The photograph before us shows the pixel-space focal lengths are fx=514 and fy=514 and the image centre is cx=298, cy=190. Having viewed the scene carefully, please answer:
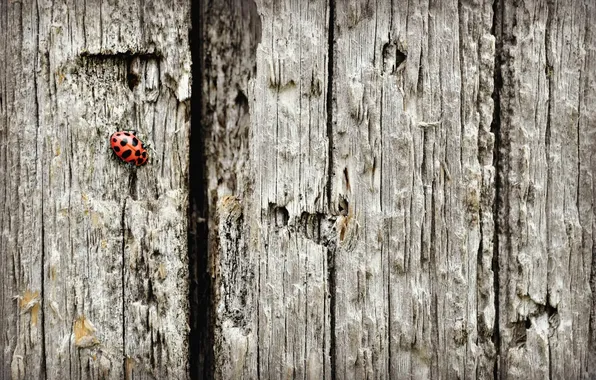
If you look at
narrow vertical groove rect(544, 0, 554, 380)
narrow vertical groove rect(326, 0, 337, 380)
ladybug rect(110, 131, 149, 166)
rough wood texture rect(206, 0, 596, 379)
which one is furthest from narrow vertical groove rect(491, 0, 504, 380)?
ladybug rect(110, 131, 149, 166)

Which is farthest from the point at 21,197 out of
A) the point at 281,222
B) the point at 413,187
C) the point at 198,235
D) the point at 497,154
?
the point at 497,154

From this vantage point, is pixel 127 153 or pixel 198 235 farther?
pixel 198 235

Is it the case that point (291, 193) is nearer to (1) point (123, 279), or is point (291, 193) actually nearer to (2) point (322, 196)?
(2) point (322, 196)

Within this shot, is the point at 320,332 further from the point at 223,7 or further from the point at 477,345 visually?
the point at 223,7

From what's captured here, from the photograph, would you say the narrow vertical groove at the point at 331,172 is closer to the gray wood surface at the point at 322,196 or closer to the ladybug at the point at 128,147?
the gray wood surface at the point at 322,196

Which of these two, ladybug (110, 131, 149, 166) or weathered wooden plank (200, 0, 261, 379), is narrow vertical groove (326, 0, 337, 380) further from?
ladybug (110, 131, 149, 166)

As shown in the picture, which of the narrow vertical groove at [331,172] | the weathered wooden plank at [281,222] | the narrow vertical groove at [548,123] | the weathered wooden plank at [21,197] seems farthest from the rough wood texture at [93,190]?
the narrow vertical groove at [548,123]
